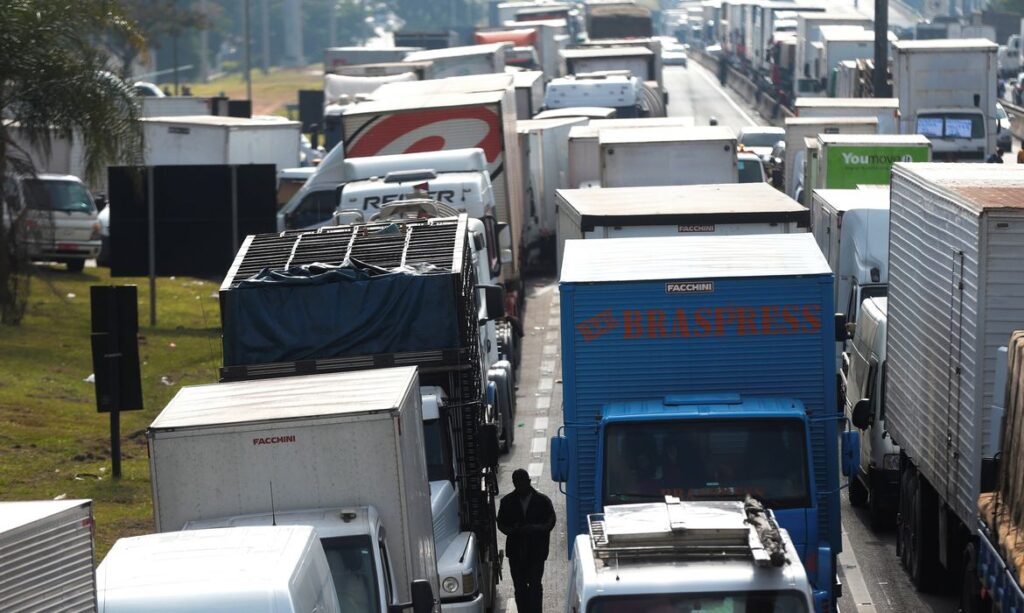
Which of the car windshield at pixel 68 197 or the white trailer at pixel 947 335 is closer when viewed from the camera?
the white trailer at pixel 947 335

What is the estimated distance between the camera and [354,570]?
9750 mm

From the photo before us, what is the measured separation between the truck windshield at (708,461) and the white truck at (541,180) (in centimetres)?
2115

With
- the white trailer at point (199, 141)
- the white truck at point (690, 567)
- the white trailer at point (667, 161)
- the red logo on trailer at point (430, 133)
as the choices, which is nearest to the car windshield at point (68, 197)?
the white trailer at point (199, 141)

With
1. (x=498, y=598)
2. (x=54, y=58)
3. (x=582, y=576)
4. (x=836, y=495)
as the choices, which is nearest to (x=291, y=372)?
(x=498, y=598)

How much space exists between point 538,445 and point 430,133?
8340 millimetres

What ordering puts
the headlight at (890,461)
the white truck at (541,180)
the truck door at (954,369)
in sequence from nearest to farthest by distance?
the truck door at (954,369) < the headlight at (890,461) < the white truck at (541,180)

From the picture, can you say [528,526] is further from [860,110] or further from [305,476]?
[860,110]

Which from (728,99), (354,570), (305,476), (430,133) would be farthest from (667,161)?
(728,99)

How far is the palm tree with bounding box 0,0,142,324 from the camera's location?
69.3ft

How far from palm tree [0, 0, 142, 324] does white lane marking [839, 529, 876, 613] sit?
11.4 m

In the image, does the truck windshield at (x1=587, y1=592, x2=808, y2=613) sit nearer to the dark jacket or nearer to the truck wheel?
the dark jacket

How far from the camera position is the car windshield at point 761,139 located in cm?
5000

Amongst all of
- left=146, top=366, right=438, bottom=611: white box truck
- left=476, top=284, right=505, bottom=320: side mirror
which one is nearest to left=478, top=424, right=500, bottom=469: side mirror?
left=146, top=366, right=438, bottom=611: white box truck

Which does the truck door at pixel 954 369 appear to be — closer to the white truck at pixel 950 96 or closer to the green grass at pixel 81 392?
the green grass at pixel 81 392
